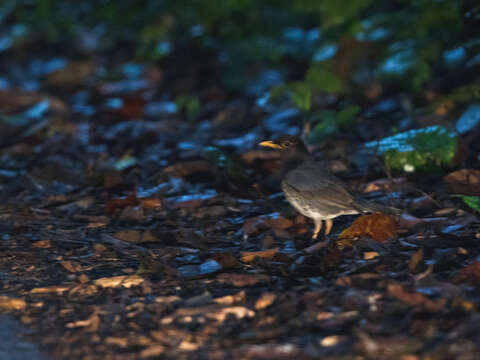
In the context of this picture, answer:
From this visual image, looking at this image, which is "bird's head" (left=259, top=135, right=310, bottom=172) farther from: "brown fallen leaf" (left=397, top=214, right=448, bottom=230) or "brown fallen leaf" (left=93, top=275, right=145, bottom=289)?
"brown fallen leaf" (left=93, top=275, right=145, bottom=289)

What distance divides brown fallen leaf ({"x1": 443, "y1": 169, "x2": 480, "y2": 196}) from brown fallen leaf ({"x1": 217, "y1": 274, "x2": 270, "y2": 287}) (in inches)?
71.9

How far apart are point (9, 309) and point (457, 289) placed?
2.32m

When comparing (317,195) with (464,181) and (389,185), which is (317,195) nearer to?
(389,185)

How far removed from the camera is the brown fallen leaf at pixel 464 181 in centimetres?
416

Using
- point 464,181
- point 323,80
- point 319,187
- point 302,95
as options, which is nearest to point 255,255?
point 319,187

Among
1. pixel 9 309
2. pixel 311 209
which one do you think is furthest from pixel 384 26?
pixel 9 309

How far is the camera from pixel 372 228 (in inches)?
145

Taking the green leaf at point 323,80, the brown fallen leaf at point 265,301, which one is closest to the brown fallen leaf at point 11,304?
the brown fallen leaf at point 265,301

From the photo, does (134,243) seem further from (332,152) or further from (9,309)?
(332,152)

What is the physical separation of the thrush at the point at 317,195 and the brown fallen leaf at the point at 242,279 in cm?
79

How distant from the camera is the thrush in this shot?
384cm

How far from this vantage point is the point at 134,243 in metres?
3.81

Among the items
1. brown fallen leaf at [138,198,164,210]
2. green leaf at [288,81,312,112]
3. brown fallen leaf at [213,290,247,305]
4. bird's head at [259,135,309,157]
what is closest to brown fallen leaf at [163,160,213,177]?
brown fallen leaf at [138,198,164,210]

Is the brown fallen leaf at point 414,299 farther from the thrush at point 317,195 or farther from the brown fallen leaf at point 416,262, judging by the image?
the thrush at point 317,195
